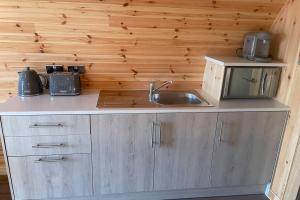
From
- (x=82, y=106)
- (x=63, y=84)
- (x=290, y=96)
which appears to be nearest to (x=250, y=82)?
(x=290, y=96)

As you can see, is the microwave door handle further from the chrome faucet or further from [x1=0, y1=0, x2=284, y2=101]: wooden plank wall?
the chrome faucet

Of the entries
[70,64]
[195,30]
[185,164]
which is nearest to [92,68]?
[70,64]

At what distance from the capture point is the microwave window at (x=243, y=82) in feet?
6.72

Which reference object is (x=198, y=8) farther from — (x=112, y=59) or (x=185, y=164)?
(x=185, y=164)

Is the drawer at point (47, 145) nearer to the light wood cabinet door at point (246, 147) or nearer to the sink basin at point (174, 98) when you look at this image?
the sink basin at point (174, 98)

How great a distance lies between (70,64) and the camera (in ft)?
7.06

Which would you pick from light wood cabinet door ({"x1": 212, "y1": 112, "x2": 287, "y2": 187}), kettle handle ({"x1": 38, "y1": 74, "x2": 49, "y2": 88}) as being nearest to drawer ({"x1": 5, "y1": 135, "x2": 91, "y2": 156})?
kettle handle ({"x1": 38, "y1": 74, "x2": 49, "y2": 88})

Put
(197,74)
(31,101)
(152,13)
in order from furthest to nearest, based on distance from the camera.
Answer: (197,74)
(152,13)
(31,101)

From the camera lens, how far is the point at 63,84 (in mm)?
2023

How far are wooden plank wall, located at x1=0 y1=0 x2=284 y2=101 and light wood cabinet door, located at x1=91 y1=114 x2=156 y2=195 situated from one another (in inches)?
22.7

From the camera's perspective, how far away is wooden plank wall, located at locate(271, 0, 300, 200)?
191 centimetres

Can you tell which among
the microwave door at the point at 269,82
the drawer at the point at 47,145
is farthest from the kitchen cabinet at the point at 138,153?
the microwave door at the point at 269,82

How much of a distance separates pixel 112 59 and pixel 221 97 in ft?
3.33

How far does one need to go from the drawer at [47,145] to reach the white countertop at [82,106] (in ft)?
0.66
